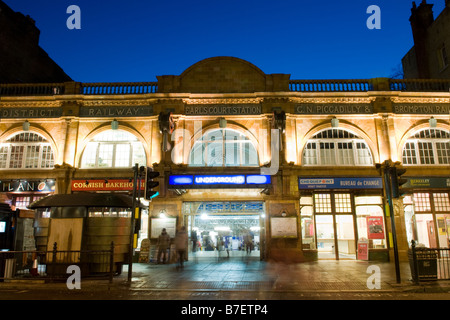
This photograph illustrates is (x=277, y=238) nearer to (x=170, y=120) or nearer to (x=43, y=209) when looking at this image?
(x=170, y=120)

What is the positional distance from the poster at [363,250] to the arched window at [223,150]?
273 inches

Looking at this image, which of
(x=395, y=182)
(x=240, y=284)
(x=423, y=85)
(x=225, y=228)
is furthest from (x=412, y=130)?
(x=240, y=284)

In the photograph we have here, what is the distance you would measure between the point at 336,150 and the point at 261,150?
430 centimetres

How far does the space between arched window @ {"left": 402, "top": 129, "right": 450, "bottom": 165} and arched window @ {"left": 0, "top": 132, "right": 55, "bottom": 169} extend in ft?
66.8

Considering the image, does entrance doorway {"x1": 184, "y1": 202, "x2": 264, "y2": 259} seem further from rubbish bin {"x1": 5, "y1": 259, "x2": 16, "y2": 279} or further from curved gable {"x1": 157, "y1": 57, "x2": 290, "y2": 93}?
rubbish bin {"x1": 5, "y1": 259, "x2": 16, "y2": 279}

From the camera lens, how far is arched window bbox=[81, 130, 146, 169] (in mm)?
19375

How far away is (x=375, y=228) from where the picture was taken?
59.3 feet

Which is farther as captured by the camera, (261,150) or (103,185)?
(261,150)

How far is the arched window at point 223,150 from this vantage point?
1923cm

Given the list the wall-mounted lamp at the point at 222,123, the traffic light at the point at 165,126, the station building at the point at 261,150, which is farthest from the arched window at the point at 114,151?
the wall-mounted lamp at the point at 222,123

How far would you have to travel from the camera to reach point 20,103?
20094 millimetres

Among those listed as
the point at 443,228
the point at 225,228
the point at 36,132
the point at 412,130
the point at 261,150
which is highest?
the point at 36,132

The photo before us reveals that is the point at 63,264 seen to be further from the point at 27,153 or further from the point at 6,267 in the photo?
the point at 27,153
